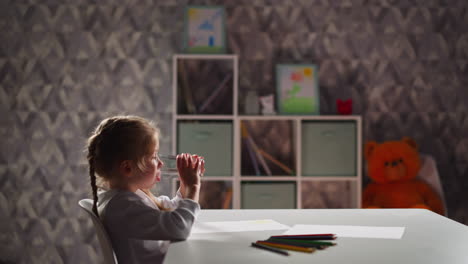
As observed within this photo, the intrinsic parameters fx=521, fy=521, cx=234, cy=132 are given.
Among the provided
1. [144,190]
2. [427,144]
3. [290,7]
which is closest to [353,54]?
[290,7]

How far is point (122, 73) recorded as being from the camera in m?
3.46

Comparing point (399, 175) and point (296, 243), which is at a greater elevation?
point (296, 243)

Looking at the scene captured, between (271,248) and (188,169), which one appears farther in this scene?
(188,169)

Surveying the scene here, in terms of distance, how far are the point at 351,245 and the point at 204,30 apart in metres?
2.30

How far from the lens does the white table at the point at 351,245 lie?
1.09 meters

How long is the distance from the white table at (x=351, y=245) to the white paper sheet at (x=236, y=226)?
4 cm

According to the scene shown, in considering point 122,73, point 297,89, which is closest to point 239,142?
point 297,89

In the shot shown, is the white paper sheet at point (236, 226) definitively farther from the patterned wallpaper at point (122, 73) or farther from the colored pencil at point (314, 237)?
the patterned wallpaper at point (122, 73)

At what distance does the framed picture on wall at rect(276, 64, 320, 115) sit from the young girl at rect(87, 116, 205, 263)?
6.09 ft

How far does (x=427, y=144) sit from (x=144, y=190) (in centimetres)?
251

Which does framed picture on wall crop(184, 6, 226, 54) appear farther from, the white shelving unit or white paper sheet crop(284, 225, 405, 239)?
white paper sheet crop(284, 225, 405, 239)

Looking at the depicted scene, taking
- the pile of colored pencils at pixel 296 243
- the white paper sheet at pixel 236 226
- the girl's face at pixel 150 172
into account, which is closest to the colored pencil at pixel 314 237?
the pile of colored pencils at pixel 296 243

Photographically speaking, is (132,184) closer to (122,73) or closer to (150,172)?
(150,172)

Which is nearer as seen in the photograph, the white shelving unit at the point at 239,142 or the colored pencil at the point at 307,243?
the colored pencil at the point at 307,243
